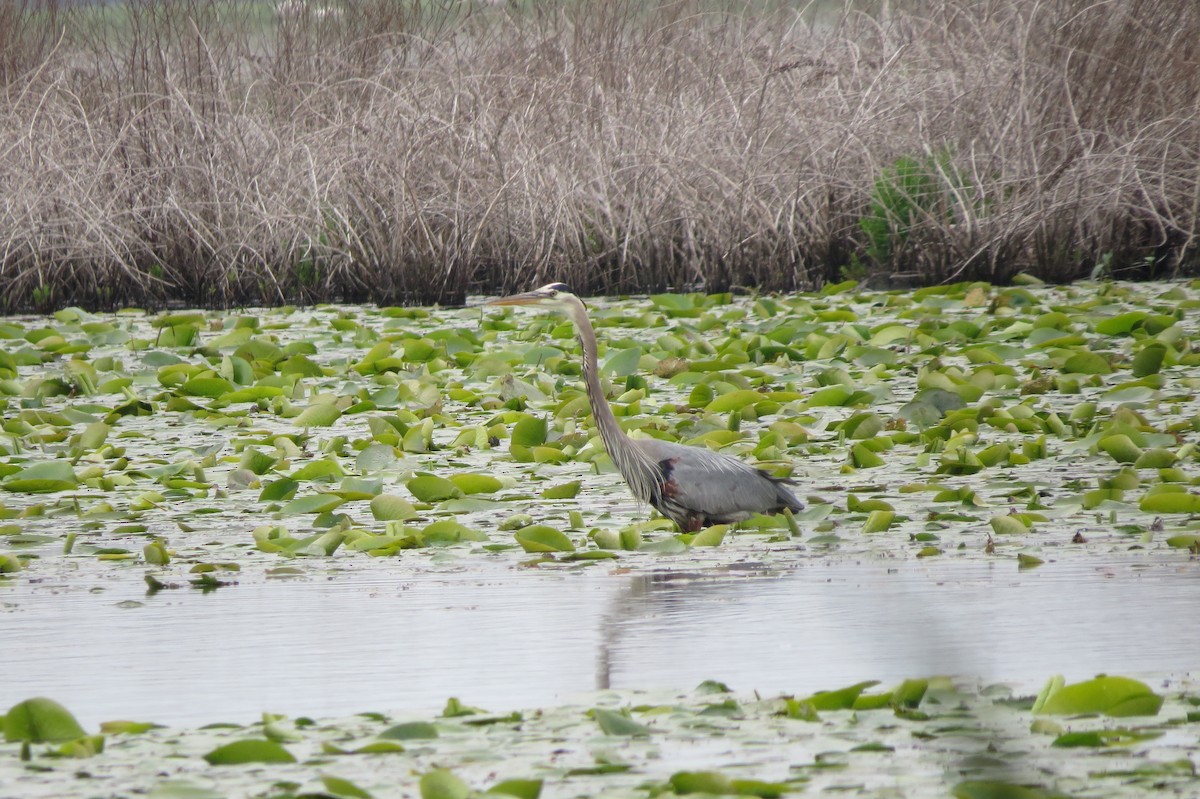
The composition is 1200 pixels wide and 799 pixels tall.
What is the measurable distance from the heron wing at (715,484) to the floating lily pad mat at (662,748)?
1993mm

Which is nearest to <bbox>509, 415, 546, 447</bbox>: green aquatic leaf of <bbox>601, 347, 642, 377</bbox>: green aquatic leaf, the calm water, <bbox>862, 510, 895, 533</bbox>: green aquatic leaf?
<bbox>601, 347, 642, 377</bbox>: green aquatic leaf

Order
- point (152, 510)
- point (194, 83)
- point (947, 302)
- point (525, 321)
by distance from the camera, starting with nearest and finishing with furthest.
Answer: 1. point (152, 510)
2. point (947, 302)
3. point (525, 321)
4. point (194, 83)

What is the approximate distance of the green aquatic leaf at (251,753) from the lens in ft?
9.77

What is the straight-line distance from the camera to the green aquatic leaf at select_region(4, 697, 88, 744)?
3.12 m

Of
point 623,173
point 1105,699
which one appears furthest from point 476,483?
point 623,173

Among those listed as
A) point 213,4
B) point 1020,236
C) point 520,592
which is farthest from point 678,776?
point 213,4

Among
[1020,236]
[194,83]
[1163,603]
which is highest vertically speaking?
[194,83]

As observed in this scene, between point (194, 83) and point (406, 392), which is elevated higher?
point (194, 83)

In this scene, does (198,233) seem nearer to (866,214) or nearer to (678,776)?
(866,214)

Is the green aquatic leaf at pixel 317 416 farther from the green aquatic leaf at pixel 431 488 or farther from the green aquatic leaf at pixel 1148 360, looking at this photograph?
the green aquatic leaf at pixel 1148 360

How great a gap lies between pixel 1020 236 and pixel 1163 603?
773 centimetres

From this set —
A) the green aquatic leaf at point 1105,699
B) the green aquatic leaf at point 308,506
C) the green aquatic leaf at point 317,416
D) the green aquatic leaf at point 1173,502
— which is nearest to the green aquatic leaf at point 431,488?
the green aquatic leaf at point 308,506

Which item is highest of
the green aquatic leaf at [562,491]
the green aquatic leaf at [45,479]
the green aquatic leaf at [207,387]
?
the green aquatic leaf at [207,387]

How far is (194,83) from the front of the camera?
12.8m
